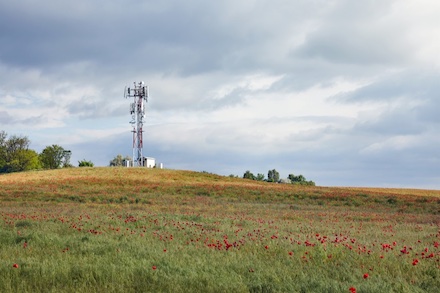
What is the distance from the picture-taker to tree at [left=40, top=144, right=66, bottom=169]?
114688 mm

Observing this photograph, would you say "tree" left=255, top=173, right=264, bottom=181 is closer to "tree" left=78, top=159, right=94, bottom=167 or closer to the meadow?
"tree" left=78, top=159, right=94, bottom=167

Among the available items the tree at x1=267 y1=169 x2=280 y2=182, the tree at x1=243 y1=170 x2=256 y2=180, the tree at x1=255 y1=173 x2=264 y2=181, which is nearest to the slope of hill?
the tree at x1=243 y1=170 x2=256 y2=180

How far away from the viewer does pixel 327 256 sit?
11.7 meters

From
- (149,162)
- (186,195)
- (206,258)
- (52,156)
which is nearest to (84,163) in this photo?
(52,156)

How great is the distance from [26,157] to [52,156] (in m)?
10.3

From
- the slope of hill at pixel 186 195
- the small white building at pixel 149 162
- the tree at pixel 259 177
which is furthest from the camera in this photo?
the tree at pixel 259 177

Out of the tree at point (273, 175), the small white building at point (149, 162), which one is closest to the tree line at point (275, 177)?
the tree at point (273, 175)

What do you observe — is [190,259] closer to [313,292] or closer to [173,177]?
[313,292]

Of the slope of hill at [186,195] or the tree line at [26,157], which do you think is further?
the tree line at [26,157]

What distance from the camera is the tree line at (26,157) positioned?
10506 cm

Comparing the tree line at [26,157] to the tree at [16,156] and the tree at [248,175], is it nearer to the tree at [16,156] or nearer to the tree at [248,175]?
the tree at [16,156]

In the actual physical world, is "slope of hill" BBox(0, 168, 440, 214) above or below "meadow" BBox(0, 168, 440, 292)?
above

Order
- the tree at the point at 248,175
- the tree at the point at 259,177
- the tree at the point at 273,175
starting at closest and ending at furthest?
the tree at the point at 248,175 < the tree at the point at 259,177 < the tree at the point at 273,175

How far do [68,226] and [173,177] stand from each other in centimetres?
4644
